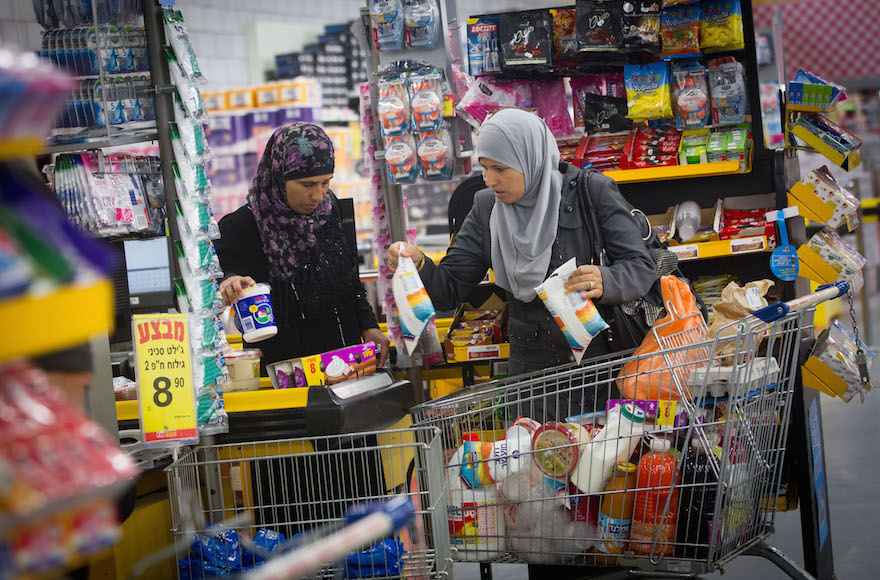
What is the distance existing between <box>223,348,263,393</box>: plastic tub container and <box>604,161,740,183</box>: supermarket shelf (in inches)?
68.2

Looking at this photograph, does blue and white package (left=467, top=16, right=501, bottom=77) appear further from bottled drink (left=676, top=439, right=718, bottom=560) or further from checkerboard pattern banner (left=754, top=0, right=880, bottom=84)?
checkerboard pattern banner (left=754, top=0, right=880, bottom=84)

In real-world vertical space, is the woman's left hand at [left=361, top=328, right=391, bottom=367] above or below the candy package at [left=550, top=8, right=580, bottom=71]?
below

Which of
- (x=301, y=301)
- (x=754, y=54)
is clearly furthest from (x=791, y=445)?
(x=301, y=301)

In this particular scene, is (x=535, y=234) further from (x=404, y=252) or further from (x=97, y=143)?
(x=97, y=143)

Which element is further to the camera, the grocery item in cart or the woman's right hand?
the woman's right hand

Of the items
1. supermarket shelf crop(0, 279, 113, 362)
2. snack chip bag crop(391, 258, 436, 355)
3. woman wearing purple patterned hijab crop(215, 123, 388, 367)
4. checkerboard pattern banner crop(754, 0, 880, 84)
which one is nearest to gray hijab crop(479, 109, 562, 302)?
snack chip bag crop(391, 258, 436, 355)

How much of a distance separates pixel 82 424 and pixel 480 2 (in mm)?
15678

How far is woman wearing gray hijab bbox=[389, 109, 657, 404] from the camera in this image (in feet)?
10.8

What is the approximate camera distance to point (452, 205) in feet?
13.7

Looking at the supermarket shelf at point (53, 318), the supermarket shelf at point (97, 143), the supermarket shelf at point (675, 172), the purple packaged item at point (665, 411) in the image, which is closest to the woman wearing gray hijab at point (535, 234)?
the purple packaged item at point (665, 411)

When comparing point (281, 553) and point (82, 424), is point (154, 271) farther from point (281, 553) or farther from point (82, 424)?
point (82, 424)

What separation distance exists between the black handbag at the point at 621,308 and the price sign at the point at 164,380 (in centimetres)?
150

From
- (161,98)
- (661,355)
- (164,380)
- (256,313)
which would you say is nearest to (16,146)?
(164,380)

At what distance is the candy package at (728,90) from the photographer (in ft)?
13.3
